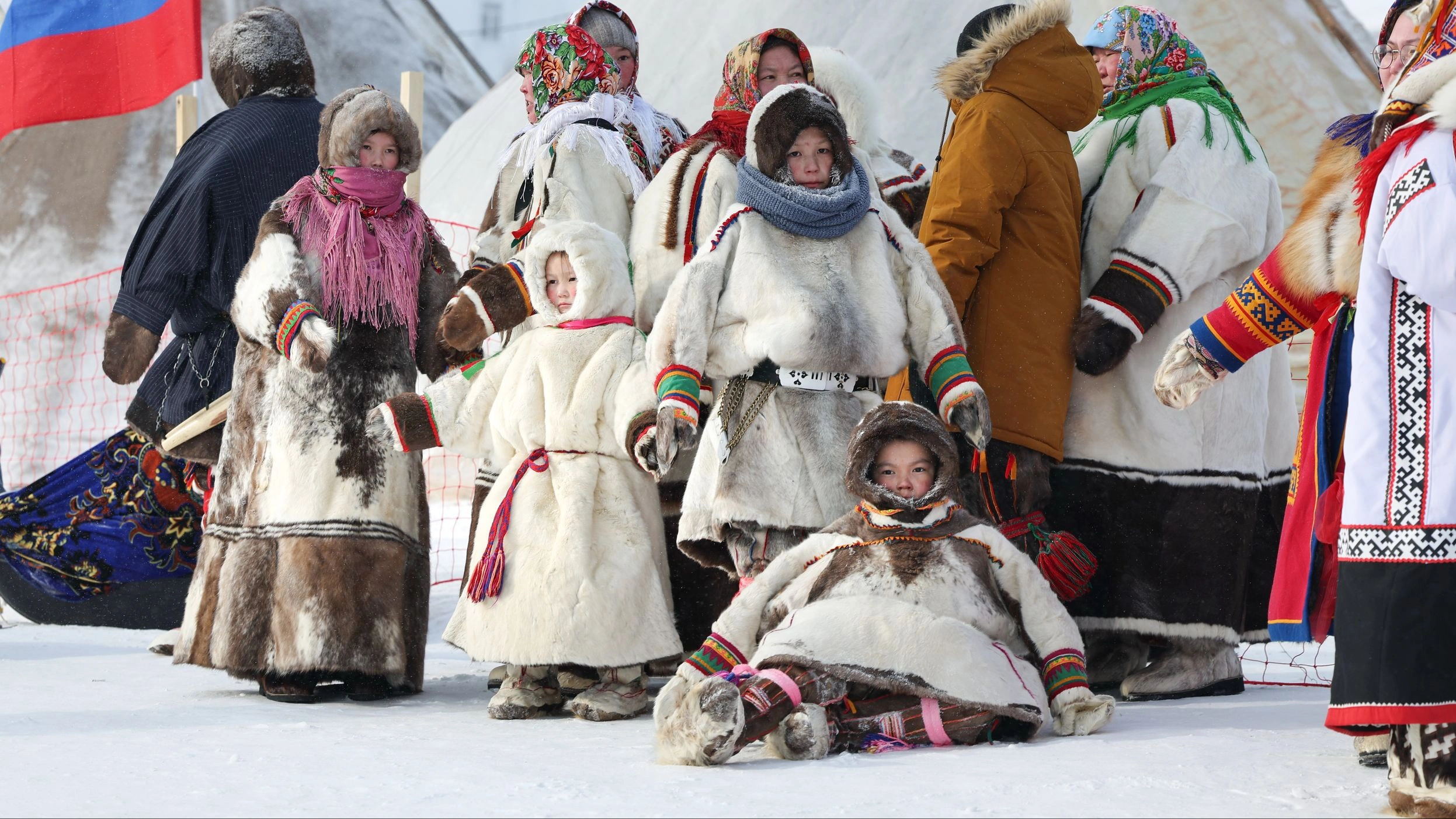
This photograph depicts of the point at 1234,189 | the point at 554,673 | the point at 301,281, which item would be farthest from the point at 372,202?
the point at 1234,189

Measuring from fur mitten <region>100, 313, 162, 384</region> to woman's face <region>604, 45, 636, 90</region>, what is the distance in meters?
1.42

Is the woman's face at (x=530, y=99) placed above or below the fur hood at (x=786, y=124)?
above

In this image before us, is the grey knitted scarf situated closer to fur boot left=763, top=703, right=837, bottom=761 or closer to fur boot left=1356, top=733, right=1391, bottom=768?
fur boot left=763, top=703, right=837, bottom=761

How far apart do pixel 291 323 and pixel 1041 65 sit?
1.87 m

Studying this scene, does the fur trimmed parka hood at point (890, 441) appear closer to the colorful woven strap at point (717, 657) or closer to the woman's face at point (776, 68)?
the colorful woven strap at point (717, 657)

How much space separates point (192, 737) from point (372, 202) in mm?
1393

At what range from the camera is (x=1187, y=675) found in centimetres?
366

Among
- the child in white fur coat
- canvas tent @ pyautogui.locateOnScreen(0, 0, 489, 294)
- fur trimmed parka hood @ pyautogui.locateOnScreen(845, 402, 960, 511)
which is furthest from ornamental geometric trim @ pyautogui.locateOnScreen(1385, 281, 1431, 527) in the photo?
canvas tent @ pyautogui.locateOnScreen(0, 0, 489, 294)

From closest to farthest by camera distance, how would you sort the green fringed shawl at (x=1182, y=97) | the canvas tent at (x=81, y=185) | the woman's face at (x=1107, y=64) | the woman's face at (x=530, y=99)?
1. the green fringed shawl at (x=1182, y=97)
2. the woman's face at (x=1107, y=64)
3. the woman's face at (x=530, y=99)
4. the canvas tent at (x=81, y=185)

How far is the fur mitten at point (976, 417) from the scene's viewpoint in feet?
10.7

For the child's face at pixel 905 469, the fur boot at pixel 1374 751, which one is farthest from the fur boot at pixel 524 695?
the fur boot at pixel 1374 751

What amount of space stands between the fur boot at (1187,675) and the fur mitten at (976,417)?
31.0 inches

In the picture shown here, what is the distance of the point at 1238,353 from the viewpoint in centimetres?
257

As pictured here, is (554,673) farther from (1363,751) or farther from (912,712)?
(1363,751)
